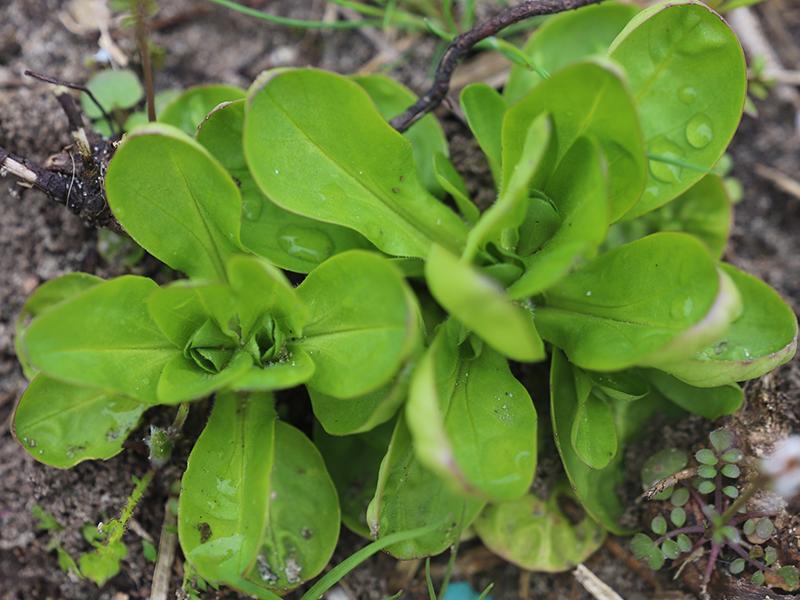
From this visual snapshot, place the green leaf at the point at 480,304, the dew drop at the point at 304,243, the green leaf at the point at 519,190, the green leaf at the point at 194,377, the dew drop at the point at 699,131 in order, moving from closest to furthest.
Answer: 1. the green leaf at the point at 480,304
2. the green leaf at the point at 519,190
3. the green leaf at the point at 194,377
4. the dew drop at the point at 699,131
5. the dew drop at the point at 304,243

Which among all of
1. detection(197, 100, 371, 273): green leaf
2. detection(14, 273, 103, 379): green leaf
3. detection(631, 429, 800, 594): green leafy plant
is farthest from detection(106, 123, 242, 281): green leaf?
detection(631, 429, 800, 594): green leafy plant

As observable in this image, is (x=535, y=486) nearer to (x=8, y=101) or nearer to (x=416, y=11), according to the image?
(x=416, y=11)

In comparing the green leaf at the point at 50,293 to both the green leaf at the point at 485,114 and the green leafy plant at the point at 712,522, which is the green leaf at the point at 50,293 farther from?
the green leafy plant at the point at 712,522

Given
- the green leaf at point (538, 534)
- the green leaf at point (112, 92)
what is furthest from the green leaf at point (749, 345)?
the green leaf at point (112, 92)

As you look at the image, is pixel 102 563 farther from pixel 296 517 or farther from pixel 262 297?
pixel 262 297

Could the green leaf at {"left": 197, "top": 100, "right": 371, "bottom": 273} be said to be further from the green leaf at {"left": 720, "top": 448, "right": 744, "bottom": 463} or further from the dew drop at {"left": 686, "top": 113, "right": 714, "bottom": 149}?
the green leaf at {"left": 720, "top": 448, "right": 744, "bottom": 463}

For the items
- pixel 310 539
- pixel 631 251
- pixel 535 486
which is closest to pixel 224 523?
pixel 310 539
